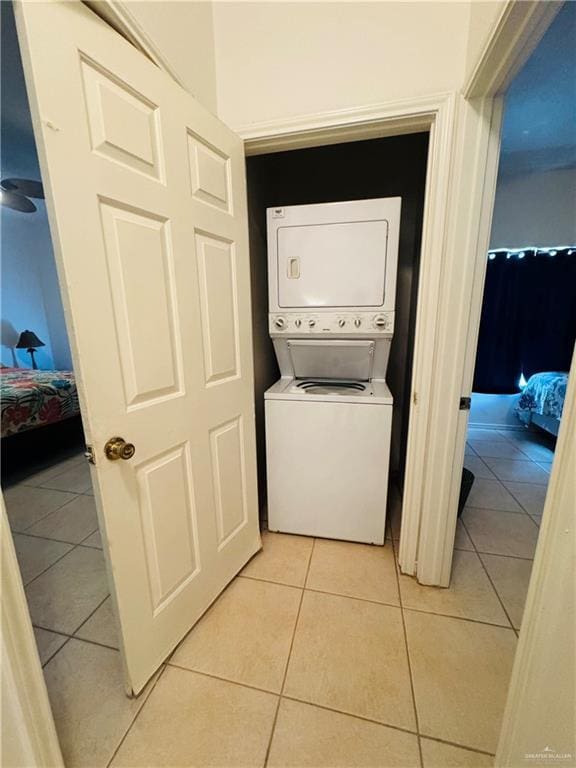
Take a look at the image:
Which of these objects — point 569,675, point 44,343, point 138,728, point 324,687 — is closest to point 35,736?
point 138,728

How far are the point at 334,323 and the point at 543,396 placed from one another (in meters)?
2.58

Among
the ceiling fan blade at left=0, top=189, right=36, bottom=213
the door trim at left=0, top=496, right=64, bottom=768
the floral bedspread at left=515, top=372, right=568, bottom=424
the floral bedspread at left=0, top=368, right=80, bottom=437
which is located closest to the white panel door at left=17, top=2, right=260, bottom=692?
the door trim at left=0, top=496, right=64, bottom=768

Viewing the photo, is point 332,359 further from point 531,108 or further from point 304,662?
point 531,108

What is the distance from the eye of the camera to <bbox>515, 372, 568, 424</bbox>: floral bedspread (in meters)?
2.80

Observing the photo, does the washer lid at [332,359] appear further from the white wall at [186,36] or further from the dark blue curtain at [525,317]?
the dark blue curtain at [525,317]

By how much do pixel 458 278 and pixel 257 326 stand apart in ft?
3.68

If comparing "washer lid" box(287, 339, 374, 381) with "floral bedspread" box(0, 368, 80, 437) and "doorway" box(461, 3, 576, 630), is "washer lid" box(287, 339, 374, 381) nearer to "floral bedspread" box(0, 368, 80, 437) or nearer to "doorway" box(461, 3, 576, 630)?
"doorway" box(461, 3, 576, 630)

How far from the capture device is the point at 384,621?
1.28m

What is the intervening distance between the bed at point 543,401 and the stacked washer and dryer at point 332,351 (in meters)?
2.19

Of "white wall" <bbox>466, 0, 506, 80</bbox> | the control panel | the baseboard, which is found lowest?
the baseboard

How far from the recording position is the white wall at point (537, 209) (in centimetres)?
298

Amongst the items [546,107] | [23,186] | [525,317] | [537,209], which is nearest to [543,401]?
[525,317]

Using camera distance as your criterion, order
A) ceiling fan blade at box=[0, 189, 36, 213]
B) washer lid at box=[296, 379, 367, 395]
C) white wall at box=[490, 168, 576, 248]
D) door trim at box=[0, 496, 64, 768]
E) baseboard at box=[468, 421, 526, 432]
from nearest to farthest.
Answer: door trim at box=[0, 496, 64, 768] < washer lid at box=[296, 379, 367, 395] < ceiling fan blade at box=[0, 189, 36, 213] < white wall at box=[490, 168, 576, 248] < baseboard at box=[468, 421, 526, 432]

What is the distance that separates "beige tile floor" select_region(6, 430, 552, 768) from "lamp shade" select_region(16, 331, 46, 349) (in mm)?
3534
